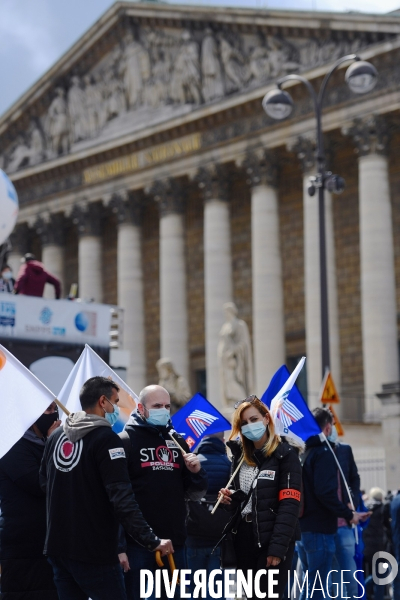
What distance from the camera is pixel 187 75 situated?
39.0 meters

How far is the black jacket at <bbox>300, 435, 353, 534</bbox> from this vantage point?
1025 centimetres

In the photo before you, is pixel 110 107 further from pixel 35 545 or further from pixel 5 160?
pixel 35 545

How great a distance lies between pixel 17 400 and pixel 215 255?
1159 inches

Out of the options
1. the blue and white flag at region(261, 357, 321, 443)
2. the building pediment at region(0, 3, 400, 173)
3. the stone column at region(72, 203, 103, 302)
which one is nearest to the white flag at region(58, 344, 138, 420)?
the blue and white flag at region(261, 357, 321, 443)

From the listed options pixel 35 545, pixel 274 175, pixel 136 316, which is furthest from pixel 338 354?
pixel 35 545

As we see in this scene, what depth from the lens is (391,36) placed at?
107ft

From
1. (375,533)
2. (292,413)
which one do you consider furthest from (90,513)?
(375,533)

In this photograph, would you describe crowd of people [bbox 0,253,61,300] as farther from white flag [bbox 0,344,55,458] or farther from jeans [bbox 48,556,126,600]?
jeans [bbox 48,556,126,600]

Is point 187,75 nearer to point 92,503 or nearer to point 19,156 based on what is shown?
point 19,156

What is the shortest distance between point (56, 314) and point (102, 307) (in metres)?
1.00

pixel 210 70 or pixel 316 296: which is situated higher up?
pixel 210 70

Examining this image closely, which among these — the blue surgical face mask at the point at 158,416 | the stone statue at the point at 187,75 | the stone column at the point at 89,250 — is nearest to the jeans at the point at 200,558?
the blue surgical face mask at the point at 158,416

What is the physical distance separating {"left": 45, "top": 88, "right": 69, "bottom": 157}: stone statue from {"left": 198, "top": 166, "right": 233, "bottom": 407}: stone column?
8.21 meters

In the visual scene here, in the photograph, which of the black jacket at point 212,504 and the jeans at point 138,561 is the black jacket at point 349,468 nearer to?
the black jacket at point 212,504
